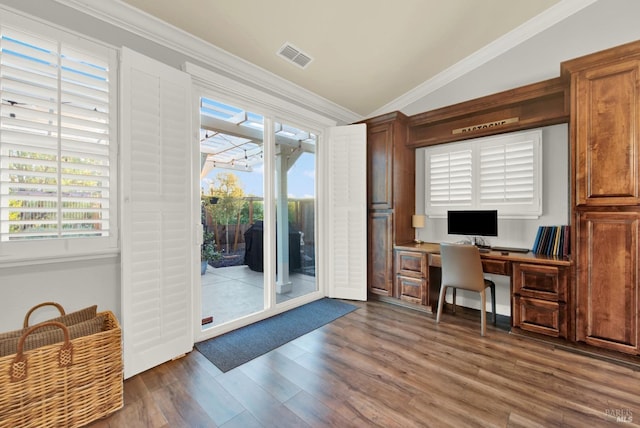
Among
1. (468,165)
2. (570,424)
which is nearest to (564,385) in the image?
(570,424)

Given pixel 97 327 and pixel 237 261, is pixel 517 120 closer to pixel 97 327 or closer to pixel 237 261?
pixel 237 261

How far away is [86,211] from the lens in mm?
1959

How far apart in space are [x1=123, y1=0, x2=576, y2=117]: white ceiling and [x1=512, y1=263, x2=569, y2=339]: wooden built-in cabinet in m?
2.57

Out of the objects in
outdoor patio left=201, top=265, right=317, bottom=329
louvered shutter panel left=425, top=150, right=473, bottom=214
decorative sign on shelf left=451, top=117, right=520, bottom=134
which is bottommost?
outdoor patio left=201, top=265, right=317, bottom=329

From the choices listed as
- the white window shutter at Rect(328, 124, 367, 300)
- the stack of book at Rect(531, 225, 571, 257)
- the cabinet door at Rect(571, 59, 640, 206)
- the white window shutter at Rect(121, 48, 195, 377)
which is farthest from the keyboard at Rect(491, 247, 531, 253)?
the white window shutter at Rect(121, 48, 195, 377)

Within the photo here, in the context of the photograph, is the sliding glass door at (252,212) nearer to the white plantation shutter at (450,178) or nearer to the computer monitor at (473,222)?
the white plantation shutter at (450,178)

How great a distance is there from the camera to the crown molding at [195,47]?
199cm

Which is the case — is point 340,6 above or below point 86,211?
above

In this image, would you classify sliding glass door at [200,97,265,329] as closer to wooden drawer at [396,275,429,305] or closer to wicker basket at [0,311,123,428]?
wicker basket at [0,311,123,428]

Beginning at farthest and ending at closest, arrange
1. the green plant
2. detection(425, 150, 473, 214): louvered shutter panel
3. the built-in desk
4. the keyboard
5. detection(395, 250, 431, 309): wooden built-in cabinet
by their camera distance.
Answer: detection(425, 150, 473, 214): louvered shutter panel → detection(395, 250, 431, 309): wooden built-in cabinet → the keyboard → the green plant → the built-in desk

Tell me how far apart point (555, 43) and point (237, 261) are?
4.35 meters

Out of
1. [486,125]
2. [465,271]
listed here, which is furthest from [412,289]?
[486,125]

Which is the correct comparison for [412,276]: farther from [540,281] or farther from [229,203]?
[229,203]

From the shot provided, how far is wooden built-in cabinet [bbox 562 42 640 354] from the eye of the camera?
7.25 ft
